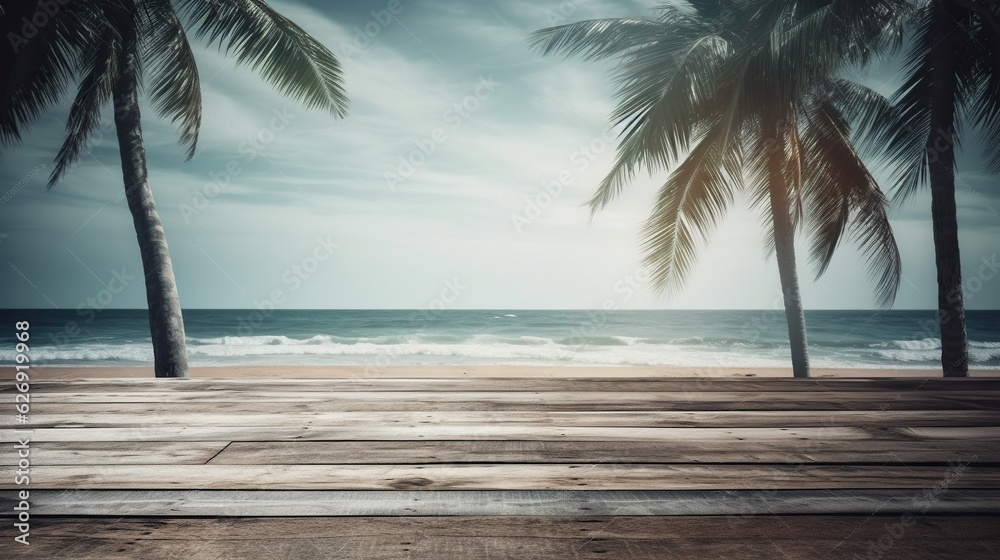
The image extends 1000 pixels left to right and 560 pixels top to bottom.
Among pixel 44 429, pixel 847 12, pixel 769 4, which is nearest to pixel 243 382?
pixel 44 429

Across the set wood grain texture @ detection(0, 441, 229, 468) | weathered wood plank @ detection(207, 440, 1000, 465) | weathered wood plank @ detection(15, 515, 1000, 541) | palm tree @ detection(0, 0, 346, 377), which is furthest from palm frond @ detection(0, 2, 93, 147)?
weathered wood plank @ detection(15, 515, 1000, 541)

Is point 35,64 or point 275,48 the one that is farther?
point 275,48

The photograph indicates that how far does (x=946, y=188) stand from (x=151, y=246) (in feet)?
24.5

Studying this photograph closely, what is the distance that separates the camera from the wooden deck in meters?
1.05

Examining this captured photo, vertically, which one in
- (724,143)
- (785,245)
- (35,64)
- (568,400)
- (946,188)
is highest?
(35,64)

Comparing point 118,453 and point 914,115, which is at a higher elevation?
point 914,115

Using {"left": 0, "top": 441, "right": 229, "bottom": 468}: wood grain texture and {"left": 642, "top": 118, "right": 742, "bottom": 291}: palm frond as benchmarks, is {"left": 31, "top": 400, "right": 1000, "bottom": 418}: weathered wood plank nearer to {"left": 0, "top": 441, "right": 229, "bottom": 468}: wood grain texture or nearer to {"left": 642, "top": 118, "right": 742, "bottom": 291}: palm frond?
{"left": 0, "top": 441, "right": 229, "bottom": 468}: wood grain texture

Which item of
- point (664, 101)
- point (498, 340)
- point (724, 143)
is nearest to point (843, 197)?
point (724, 143)

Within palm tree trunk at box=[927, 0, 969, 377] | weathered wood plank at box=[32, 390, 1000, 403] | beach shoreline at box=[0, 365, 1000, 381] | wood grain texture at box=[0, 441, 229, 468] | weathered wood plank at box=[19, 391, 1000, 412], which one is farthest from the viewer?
beach shoreline at box=[0, 365, 1000, 381]

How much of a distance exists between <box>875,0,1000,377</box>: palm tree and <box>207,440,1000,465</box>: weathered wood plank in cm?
381

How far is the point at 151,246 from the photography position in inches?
207

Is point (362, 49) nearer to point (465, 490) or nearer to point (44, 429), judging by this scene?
point (44, 429)

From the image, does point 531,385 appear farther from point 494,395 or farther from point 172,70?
point 172,70

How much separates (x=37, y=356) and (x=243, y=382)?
2125cm
